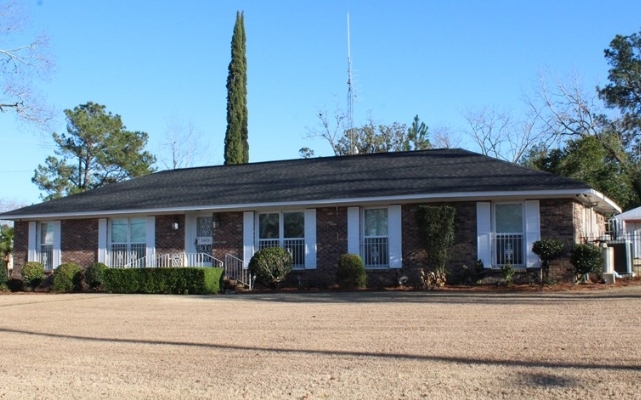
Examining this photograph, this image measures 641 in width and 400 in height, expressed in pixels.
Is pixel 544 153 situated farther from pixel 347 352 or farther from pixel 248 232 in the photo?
pixel 347 352

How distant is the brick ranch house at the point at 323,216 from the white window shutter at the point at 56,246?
0.04 m

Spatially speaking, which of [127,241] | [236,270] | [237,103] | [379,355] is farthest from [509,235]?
[237,103]

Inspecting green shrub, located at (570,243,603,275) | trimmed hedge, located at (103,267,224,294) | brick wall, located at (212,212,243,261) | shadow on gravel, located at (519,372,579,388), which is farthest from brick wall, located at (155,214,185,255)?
shadow on gravel, located at (519,372,579,388)

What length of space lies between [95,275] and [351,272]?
912 centimetres

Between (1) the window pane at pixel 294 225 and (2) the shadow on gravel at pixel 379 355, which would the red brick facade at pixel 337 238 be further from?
(2) the shadow on gravel at pixel 379 355

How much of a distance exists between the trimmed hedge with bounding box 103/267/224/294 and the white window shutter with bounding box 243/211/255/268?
110cm

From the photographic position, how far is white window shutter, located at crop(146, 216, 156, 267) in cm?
2566

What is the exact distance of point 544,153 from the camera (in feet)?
142

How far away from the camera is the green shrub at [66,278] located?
2527 cm

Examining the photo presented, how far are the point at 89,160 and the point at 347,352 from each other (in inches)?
1708

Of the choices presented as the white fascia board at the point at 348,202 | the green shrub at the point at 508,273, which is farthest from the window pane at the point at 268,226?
the green shrub at the point at 508,273

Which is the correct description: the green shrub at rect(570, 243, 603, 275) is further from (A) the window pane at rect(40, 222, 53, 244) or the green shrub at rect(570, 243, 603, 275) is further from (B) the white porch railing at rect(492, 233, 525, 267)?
(A) the window pane at rect(40, 222, 53, 244)

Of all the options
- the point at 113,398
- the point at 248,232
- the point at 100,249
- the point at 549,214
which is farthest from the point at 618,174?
the point at 113,398

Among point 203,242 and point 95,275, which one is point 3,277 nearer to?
point 95,275
